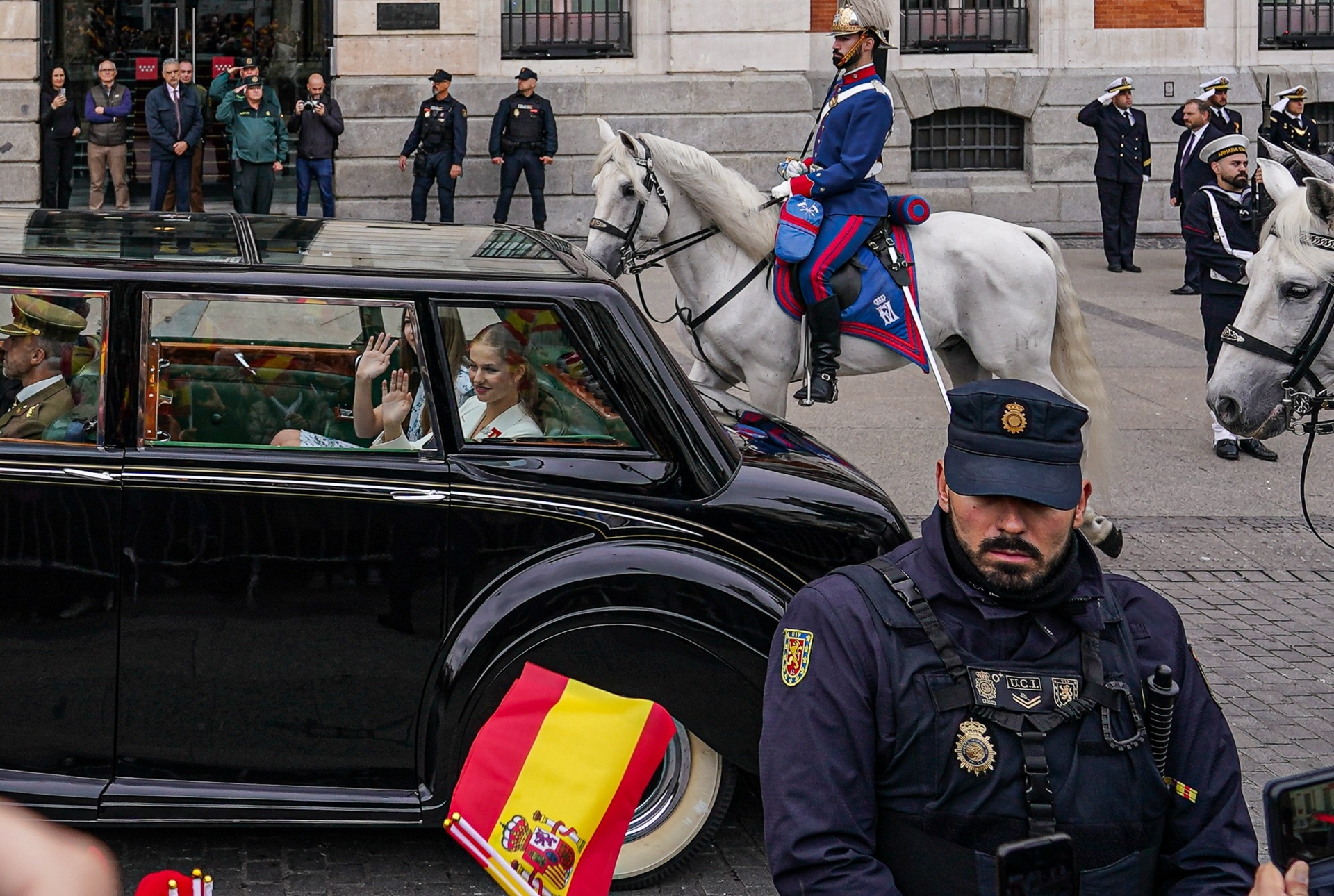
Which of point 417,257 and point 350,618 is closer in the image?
point 350,618

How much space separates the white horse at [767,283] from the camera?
8.59 m

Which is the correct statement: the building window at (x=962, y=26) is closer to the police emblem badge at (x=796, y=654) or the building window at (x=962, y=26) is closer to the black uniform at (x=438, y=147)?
the black uniform at (x=438, y=147)

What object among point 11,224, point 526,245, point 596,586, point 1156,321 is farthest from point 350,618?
point 1156,321

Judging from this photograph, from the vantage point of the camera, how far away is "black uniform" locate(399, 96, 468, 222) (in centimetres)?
1944

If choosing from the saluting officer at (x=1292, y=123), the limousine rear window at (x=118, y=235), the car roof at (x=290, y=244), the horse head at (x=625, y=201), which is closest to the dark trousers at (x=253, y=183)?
the saluting officer at (x=1292, y=123)

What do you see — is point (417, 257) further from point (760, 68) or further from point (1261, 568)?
point (760, 68)

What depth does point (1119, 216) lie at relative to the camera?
19.3 m

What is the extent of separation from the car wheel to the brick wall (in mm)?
18388

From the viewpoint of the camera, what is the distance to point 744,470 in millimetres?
4812

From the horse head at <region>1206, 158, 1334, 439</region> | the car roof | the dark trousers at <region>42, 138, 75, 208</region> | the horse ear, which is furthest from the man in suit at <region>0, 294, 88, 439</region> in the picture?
the dark trousers at <region>42, 138, 75, 208</region>

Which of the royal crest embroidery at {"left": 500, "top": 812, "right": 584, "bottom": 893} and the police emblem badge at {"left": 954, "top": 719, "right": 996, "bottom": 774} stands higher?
the police emblem badge at {"left": 954, "top": 719, "right": 996, "bottom": 774}

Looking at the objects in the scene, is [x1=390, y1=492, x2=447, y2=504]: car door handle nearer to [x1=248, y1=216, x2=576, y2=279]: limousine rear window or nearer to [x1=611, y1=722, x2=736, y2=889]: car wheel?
[x1=248, y1=216, x2=576, y2=279]: limousine rear window

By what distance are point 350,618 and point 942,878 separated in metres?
2.21

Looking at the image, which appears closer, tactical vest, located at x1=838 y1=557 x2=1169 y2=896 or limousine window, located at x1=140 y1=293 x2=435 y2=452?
tactical vest, located at x1=838 y1=557 x2=1169 y2=896
